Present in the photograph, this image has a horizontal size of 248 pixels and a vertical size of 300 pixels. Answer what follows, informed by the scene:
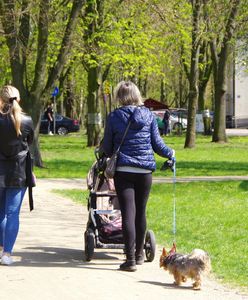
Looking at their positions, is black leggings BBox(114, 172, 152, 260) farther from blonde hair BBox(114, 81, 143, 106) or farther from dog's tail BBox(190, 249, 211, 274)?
dog's tail BBox(190, 249, 211, 274)

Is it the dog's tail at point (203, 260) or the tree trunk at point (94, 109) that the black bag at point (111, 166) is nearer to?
the dog's tail at point (203, 260)

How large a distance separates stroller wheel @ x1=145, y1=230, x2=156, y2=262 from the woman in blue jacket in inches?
17.9

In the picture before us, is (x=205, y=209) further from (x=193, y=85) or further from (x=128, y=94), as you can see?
(x=193, y=85)

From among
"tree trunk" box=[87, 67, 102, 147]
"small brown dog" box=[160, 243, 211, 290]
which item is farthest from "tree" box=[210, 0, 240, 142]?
"small brown dog" box=[160, 243, 211, 290]

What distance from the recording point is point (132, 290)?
7582 millimetres

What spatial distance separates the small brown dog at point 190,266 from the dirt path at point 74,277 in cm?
11

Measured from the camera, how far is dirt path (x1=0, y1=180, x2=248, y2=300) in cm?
739

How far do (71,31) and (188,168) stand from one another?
508cm

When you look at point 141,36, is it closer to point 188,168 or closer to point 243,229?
point 188,168

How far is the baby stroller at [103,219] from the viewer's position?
9062 millimetres

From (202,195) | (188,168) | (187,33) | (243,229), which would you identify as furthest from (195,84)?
(243,229)

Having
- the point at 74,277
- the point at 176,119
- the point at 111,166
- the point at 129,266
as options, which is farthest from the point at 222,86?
the point at 74,277

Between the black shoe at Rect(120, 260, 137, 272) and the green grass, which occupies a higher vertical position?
the black shoe at Rect(120, 260, 137, 272)

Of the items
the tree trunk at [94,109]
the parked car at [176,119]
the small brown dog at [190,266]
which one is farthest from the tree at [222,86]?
the small brown dog at [190,266]
